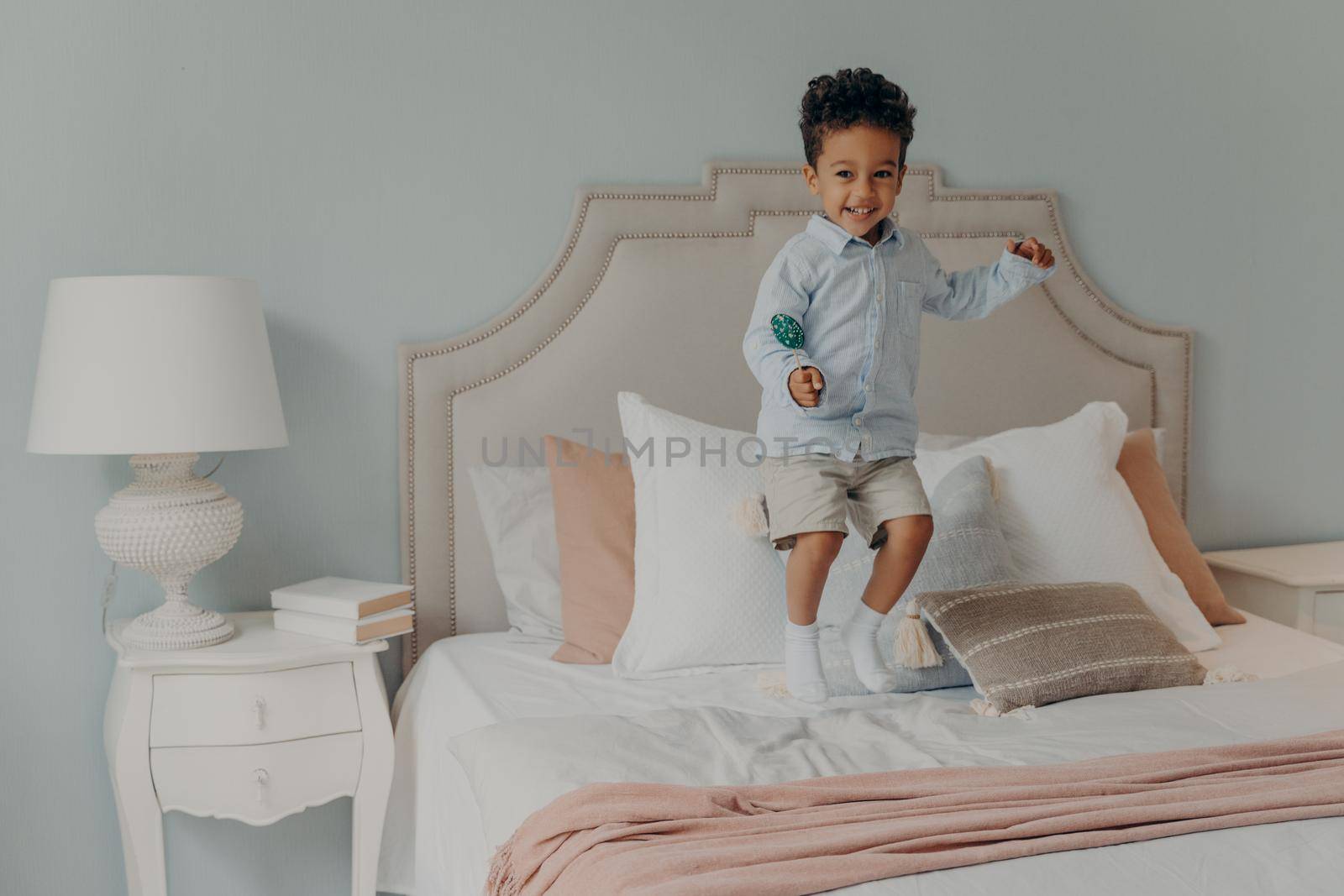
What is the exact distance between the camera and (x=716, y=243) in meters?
2.38

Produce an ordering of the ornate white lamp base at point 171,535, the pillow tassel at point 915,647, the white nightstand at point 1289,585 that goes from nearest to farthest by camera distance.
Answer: the pillow tassel at point 915,647 < the ornate white lamp base at point 171,535 < the white nightstand at point 1289,585

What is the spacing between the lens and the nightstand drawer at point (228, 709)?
1.88m

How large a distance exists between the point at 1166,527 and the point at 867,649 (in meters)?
0.91

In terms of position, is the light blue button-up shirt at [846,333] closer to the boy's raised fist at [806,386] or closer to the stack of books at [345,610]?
the boy's raised fist at [806,386]

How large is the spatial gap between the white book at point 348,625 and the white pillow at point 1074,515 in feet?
3.19

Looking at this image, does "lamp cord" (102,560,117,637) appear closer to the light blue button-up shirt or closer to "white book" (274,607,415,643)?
"white book" (274,607,415,643)

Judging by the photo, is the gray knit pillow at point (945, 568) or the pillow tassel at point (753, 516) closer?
the gray knit pillow at point (945, 568)

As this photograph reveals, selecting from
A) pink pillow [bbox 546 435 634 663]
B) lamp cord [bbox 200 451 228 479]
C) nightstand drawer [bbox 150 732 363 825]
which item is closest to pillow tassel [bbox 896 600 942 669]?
pink pillow [bbox 546 435 634 663]

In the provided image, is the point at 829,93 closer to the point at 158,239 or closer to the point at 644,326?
the point at 644,326

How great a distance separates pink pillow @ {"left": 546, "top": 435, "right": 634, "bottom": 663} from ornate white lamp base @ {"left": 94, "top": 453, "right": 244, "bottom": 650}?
0.58 metres

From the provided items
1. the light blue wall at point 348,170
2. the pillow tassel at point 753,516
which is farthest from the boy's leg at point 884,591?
the light blue wall at point 348,170

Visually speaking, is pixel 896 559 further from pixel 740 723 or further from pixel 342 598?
pixel 342 598

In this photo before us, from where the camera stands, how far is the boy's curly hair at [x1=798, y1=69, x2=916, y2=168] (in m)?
1.67

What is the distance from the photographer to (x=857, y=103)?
1.67 metres
